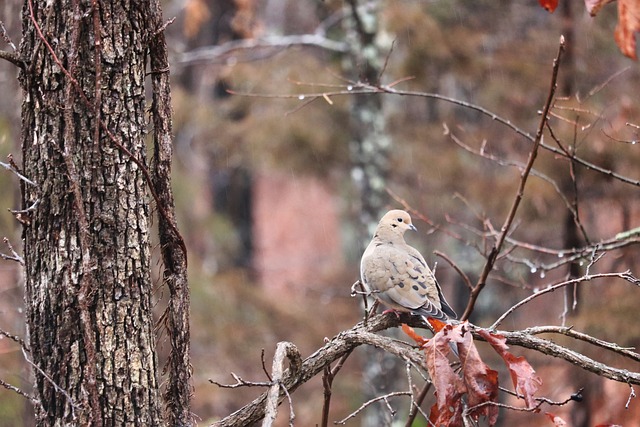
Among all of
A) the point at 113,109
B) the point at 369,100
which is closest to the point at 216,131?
the point at 369,100

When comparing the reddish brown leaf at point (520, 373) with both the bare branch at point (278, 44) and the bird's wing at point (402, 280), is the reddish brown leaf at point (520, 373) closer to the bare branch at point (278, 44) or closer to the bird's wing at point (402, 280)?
the bird's wing at point (402, 280)

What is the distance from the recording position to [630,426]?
23.9 ft

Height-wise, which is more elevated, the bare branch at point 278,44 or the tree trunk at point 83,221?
the bare branch at point 278,44

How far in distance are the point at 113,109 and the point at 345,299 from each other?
8438 mm

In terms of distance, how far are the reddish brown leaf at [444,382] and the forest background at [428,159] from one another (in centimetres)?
375

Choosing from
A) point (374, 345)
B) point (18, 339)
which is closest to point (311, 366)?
point (374, 345)

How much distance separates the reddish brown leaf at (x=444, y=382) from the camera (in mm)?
2330

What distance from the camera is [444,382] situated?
2336 mm

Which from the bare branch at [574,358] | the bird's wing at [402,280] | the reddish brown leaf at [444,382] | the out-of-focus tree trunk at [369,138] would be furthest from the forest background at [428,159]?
the reddish brown leaf at [444,382]

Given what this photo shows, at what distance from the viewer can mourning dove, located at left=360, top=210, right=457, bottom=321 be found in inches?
149

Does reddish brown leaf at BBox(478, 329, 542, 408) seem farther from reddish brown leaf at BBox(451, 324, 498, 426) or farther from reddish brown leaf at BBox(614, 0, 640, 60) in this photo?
reddish brown leaf at BBox(614, 0, 640, 60)

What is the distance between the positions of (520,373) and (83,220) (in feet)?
4.79

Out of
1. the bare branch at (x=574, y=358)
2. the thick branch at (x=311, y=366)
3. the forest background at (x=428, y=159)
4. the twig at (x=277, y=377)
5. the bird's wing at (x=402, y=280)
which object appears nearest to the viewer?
the twig at (x=277, y=377)

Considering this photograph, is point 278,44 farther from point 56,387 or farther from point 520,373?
point 520,373
